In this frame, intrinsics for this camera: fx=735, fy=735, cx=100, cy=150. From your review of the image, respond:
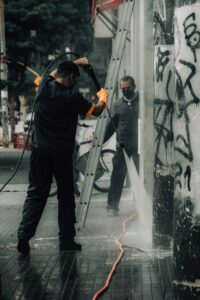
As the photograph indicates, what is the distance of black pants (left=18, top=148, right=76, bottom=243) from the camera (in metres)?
7.86

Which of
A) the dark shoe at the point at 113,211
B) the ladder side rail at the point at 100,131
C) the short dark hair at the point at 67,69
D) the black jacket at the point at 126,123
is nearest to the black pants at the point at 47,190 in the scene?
the short dark hair at the point at 67,69

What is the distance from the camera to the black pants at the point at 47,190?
7855mm

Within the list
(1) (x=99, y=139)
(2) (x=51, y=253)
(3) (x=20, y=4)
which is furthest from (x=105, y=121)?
(3) (x=20, y=4)

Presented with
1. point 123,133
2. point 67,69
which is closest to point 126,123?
point 123,133

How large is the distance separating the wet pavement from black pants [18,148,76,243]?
0.27 meters

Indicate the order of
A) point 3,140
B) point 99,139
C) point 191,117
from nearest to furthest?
point 191,117
point 99,139
point 3,140

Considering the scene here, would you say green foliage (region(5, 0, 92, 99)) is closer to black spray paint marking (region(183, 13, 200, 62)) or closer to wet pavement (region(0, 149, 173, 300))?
wet pavement (region(0, 149, 173, 300))

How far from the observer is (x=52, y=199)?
12617mm

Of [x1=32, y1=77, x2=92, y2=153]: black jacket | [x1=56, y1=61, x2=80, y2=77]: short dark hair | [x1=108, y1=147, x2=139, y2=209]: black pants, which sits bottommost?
[x1=108, y1=147, x2=139, y2=209]: black pants

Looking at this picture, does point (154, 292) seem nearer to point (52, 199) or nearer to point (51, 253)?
point (51, 253)

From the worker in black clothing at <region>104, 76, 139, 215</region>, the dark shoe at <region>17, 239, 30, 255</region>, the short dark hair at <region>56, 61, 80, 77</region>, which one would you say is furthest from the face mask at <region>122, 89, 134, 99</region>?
the dark shoe at <region>17, 239, 30, 255</region>

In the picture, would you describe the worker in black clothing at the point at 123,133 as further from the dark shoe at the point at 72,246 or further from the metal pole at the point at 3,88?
the metal pole at the point at 3,88

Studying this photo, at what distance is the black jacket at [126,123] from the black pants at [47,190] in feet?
9.70

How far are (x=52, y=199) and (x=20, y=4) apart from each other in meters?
21.7
